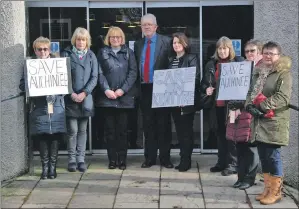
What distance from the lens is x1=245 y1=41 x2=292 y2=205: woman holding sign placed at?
5668 millimetres

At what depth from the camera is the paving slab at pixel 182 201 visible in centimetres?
589

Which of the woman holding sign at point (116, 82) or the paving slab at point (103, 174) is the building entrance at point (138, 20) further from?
the paving slab at point (103, 174)

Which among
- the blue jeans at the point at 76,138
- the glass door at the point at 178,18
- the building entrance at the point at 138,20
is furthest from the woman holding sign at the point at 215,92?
the blue jeans at the point at 76,138

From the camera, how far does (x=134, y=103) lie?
292 inches

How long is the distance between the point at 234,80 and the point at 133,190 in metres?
1.79

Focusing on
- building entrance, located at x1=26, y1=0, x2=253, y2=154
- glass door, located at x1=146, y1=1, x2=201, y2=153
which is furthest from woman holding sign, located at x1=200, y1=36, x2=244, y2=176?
glass door, located at x1=146, y1=1, x2=201, y2=153

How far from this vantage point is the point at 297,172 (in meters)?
6.84

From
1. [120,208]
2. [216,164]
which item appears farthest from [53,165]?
[216,164]

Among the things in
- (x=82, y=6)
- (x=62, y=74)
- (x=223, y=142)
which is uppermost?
(x=82, y=6)

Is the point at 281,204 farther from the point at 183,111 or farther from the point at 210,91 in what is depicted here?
the point at 183,111

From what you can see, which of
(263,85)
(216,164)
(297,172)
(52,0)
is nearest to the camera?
(263,85)

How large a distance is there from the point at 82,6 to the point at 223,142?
301 cm

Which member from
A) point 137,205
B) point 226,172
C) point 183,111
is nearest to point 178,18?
point 183,111

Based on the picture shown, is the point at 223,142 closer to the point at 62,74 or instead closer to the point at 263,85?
the point at 263,85
